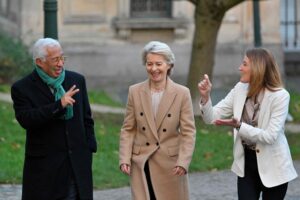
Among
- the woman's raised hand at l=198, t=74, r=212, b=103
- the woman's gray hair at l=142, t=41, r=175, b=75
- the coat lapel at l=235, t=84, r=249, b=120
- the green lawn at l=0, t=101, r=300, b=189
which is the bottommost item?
the green lawn at l=0, t=101, r=300, b=189

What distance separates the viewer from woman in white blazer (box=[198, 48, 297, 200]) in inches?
234

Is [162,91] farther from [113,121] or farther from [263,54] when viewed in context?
[113,121]

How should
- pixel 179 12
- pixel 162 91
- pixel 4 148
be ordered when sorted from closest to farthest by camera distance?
pixel 162 91, pixel 4 148, pixel 179 12

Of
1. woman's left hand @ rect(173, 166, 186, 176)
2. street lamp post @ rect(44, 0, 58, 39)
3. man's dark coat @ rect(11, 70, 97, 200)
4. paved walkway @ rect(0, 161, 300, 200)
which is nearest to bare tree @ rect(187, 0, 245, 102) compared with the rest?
paved walkway @ rect(0, 161, 300, 200)

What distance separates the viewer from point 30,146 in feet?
19.5

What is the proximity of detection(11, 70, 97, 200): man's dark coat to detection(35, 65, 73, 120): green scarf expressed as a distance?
4 cm

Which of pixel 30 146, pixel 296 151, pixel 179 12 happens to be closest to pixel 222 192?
pixel 296 151

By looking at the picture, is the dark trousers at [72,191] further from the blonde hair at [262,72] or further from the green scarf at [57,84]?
the blonde hair at [262,72]

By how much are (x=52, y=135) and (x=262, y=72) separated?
162cm

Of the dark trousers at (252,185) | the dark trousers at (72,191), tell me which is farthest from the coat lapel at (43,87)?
the dark trousers at (252,185)

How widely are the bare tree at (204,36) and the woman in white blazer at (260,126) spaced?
23.5 feet

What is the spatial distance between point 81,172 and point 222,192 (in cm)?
339

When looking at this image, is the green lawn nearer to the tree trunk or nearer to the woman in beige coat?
the tree trunk

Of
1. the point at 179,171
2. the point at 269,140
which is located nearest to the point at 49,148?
the point at 179,171
